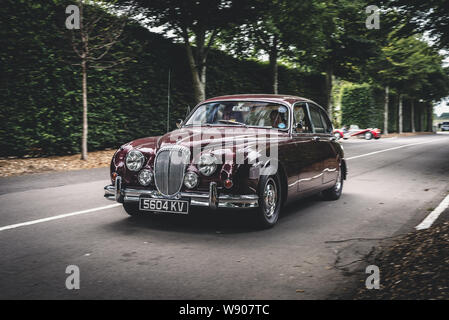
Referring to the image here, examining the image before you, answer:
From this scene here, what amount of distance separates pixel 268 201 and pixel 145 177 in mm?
1570

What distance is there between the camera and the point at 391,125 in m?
47.0

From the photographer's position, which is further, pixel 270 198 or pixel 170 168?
pixel 270 198

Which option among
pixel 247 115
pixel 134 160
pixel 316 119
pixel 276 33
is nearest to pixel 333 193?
pixel 316 119

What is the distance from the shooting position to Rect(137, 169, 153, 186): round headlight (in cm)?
572

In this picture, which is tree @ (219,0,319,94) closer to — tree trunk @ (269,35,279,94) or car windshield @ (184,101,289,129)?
tree trunk @ (269,35,279,94)

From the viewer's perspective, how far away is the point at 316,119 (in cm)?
785

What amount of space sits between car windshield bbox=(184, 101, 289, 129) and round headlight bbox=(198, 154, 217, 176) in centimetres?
144

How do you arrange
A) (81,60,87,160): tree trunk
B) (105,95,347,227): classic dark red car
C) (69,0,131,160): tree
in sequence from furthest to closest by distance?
1. (81,60,87,160): tree trunk
2. (69,0,131,160): tree
3. (105,95,347,227): classic dark red car

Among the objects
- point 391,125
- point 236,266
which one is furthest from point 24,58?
point 391,125

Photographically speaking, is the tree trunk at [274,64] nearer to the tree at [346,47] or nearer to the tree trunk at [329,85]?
the tree at [346,47]

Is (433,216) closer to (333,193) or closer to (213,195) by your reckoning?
(333,193)

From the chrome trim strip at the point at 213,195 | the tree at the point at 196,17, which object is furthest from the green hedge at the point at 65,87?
the chrome trim strip at the point at 213,195

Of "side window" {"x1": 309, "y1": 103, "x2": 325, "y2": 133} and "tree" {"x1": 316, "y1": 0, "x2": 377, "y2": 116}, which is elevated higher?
"tree" {"x1": 316, "y1": 0, "x2": 377, "y2": 116}

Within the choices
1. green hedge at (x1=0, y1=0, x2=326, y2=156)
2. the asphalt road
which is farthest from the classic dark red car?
green hedge at (x1=0, y1=0, x2=326, y2=156)
